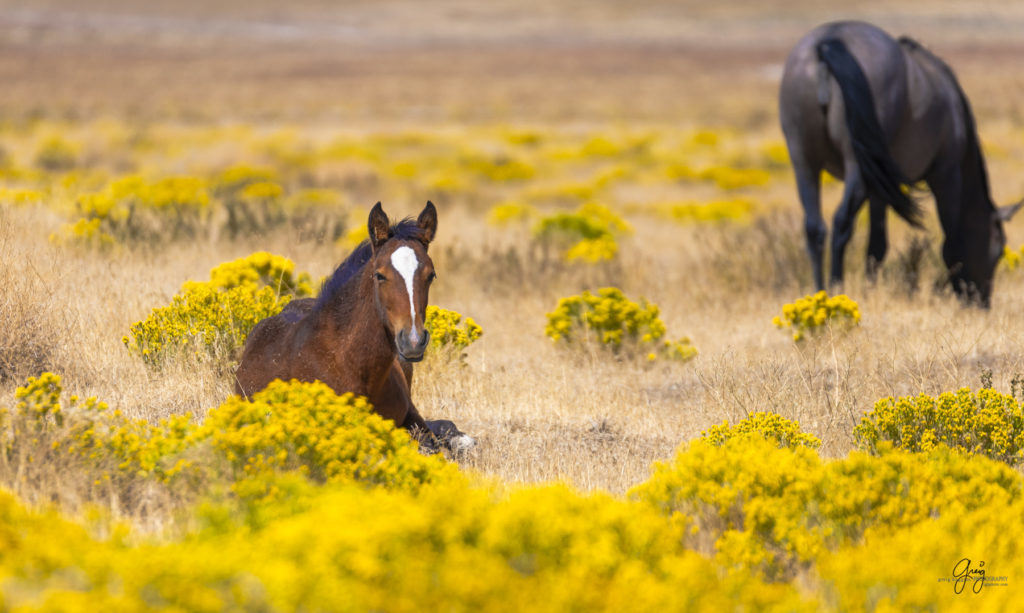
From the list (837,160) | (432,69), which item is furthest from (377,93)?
(837,160)

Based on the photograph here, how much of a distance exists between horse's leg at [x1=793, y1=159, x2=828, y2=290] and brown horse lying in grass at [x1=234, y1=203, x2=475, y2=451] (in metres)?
5.09

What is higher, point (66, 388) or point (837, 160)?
point (837, 160)

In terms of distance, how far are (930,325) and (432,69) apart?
2535 inches

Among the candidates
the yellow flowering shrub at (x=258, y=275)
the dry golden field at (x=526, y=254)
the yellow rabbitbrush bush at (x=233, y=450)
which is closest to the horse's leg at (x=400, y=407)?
the dry golden field at (x=526, y=254)

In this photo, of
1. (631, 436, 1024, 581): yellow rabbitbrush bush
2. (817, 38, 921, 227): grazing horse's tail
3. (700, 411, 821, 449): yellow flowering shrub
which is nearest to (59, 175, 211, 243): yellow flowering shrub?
(817, 38, 921, 227): grazing horse's tail

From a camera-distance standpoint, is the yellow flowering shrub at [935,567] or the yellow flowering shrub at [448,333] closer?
→ the yellow flowering shrub at [935,567]

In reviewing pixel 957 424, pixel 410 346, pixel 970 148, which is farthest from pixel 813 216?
pixel 410 346

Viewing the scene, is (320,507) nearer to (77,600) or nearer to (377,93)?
(77,600)

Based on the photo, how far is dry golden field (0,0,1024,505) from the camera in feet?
21.4

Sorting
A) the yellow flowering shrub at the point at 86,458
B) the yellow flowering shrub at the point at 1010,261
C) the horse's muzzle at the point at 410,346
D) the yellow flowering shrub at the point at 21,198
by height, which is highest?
the horse's muzzle at the point at 410,346

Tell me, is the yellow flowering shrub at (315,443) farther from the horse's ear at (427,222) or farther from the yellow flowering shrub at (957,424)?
the yellow flowering shrub at (957,424)

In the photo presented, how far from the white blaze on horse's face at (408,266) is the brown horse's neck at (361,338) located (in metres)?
0.35

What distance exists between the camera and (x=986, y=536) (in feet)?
12.5

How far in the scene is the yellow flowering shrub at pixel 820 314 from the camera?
25.8ft
